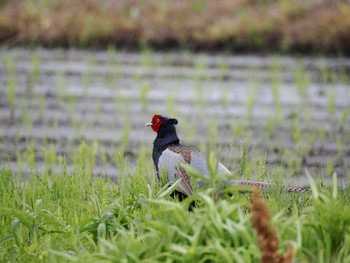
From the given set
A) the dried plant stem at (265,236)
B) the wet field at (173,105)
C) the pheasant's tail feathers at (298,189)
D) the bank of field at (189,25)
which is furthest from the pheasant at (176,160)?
the bank of field at (189,25)

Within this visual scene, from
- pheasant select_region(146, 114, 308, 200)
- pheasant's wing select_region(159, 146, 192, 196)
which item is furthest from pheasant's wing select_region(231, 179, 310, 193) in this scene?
pheasant's wing select_region(159, 146, 192, 196)

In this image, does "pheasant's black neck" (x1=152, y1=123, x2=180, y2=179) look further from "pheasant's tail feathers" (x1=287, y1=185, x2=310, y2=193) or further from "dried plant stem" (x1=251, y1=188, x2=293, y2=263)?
"dried plant stem" (x1=251, y1=188, x2=293, y2=263)

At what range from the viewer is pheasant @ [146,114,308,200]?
134 inches

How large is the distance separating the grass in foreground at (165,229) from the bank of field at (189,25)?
11.4 ft

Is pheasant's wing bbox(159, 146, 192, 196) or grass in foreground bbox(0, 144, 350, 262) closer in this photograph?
grass in foreground bbox(0, 144, 350, 262)

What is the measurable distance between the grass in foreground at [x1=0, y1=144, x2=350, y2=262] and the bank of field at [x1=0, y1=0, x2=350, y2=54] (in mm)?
3482

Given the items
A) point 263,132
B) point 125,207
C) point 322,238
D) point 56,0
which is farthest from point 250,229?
point 56,0

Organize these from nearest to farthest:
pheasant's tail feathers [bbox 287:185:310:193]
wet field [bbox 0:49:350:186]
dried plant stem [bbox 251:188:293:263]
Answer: dried plant stem [bbox 251:188:293:263] < pheasant's tail feathers [bbox 287:185:310:193] < wet field [bbox 0:49:350:186]

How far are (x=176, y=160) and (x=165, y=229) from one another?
810 mm

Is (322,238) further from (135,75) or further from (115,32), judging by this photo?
(115,32)

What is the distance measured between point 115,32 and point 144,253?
15.3ft

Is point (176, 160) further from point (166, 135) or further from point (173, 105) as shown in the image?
point (173, 105)

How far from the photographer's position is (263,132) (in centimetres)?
545

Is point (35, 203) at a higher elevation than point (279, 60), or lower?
lower
